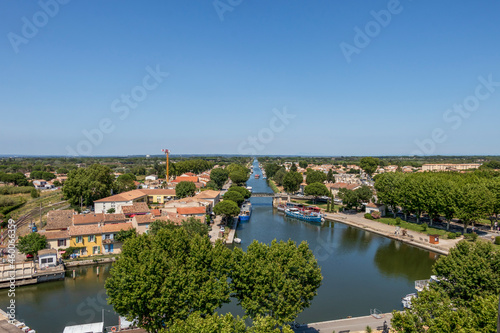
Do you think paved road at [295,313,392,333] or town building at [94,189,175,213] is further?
town building at [94,189,175,213]

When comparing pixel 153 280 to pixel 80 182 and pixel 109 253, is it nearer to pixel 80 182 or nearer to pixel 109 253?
pixel 109 253

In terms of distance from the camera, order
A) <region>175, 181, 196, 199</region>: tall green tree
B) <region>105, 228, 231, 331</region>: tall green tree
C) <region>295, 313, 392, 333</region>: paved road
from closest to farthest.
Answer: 1. <region>105, 228, 231, 331</region>: tall green tree
2. <region>295, 313, 392, 333</region>: paved road
3. <region>175, 181, 196, 199</region>: tall green tree

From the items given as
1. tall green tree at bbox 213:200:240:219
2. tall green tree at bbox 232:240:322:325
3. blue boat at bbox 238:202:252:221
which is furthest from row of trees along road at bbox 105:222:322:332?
blue boat at bbox 238:202:252:221

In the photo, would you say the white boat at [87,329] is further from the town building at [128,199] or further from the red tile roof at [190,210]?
the town building at [128,199]

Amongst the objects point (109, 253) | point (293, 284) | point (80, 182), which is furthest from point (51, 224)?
point (293, 284)

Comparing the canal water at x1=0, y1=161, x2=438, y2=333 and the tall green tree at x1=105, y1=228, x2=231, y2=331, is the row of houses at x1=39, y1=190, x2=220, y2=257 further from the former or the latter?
the tall green tree at x1=105, y1=228, x2=231, y2=331

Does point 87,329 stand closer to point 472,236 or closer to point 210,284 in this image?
point 210,284

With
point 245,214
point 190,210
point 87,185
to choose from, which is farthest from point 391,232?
point 87,185
